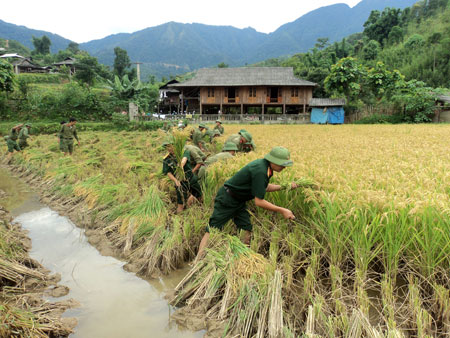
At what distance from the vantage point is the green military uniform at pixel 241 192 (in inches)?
111

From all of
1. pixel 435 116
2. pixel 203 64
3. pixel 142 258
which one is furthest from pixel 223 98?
pixel 203 64

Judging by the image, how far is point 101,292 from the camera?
3.09m

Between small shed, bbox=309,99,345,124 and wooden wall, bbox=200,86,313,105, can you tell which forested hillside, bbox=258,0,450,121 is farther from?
wooden wall, bbox=200,86,313,105

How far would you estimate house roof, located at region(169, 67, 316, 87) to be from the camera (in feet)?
81.9

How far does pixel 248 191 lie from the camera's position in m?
3.07

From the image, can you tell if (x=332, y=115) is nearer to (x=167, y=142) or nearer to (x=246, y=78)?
(x=246, y=78)

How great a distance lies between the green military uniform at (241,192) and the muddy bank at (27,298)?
168 centimetres

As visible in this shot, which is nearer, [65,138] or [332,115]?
[65,138]

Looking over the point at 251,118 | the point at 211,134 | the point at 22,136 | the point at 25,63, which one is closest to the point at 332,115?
the point at 251,118

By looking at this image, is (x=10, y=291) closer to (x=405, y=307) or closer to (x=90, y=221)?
(x=90, y=221)

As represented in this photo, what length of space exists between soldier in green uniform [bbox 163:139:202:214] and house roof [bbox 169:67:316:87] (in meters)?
20.9

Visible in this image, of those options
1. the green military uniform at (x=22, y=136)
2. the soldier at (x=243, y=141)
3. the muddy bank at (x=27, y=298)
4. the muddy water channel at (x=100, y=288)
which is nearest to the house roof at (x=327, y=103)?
the soldier at (x=243, y=141)

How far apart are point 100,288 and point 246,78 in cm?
2487

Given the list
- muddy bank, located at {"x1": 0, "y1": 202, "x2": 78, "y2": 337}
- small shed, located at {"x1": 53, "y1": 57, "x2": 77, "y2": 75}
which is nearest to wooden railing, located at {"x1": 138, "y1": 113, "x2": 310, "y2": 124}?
muddy bank, located at {"x1": 0, "y1": 202, "x2": 78, "y2": 337}
